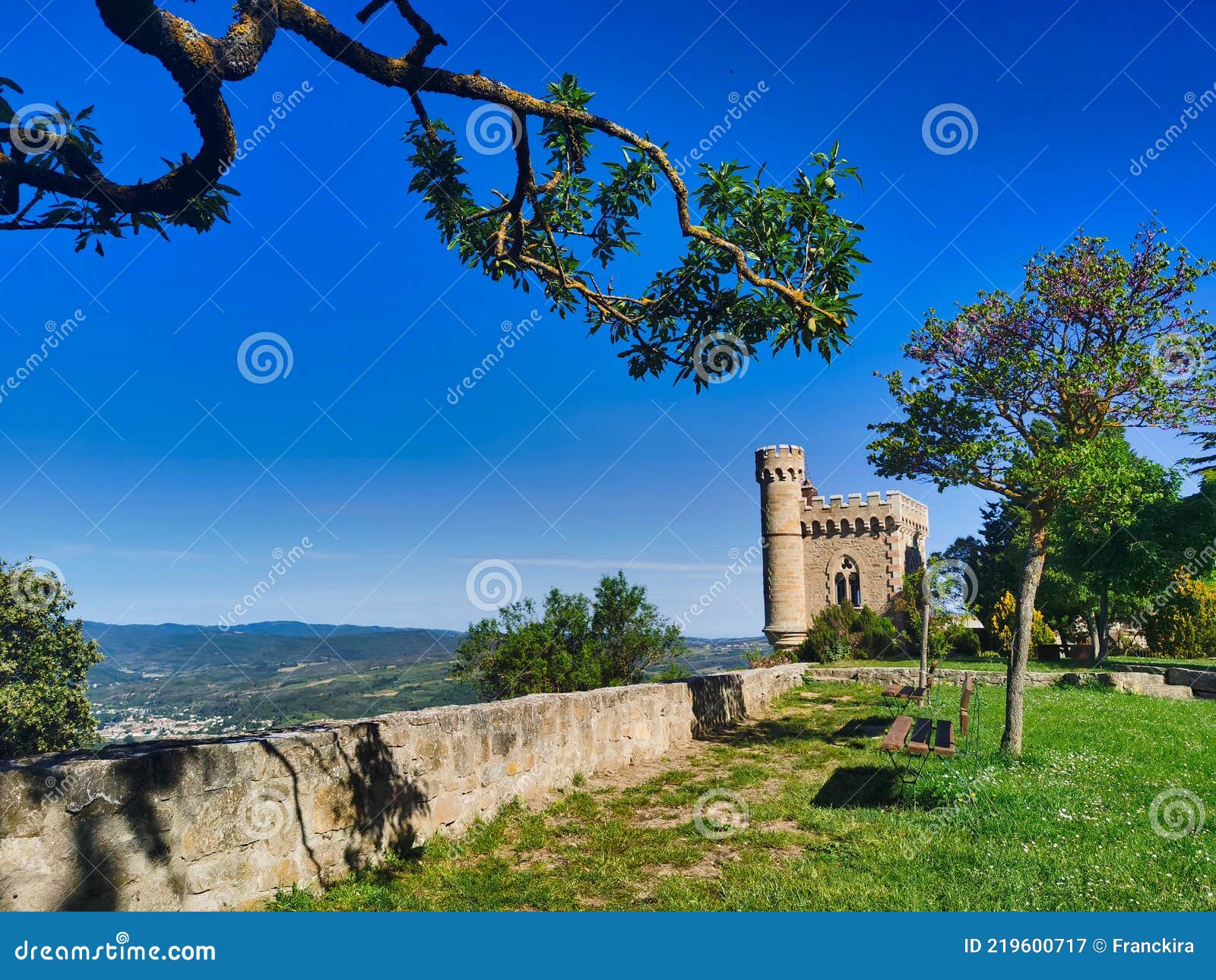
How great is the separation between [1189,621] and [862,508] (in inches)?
592

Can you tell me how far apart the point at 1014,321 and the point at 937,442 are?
182 centimetres

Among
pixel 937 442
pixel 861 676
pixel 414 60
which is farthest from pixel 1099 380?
pixel 861 676

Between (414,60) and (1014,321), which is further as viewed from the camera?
(1014,321)

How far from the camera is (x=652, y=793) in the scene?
829 cm

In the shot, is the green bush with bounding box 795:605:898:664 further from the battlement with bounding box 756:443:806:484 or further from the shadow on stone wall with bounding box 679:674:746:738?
the shadow on stone wall with bounding box 679:674:746:738

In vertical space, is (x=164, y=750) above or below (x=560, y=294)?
below

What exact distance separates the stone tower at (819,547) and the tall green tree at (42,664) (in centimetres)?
2986

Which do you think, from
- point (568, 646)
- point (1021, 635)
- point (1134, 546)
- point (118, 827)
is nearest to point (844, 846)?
point (118, 827)

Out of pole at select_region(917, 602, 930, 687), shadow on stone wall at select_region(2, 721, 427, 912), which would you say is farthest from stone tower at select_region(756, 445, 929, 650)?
shadow on stone wall at select_region(2, 721, 427, 912)

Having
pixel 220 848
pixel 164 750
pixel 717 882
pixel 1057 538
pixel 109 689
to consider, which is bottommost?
pixel 109 689

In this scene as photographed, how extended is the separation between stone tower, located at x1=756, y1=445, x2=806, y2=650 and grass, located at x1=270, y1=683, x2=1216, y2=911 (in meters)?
29.8

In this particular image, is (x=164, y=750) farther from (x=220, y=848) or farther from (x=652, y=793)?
(x=652, y=793)

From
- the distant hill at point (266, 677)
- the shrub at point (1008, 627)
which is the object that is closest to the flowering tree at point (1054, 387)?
the distant hill at point (266, 677)

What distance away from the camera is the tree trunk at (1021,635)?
9219 mm
